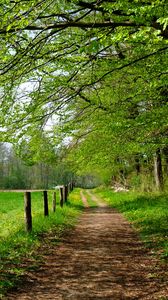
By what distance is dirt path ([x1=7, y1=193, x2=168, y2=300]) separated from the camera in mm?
6892

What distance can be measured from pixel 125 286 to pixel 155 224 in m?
7.57

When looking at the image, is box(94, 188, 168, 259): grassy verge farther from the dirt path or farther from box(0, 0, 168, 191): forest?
box(0, 0, 168, 191): forest

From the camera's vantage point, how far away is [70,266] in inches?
356

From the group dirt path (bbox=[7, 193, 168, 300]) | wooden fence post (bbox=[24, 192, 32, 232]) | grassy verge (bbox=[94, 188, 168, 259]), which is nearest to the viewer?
dirt path (bbox=[7, 193, 168, 300])

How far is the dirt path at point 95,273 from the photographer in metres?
6.89

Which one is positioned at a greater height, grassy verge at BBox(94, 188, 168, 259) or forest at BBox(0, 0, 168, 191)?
forest at BBox(0, 0, 168, 191)

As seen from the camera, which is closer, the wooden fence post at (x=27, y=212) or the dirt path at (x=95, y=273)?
A: the dirt path at (x=95, y=273)

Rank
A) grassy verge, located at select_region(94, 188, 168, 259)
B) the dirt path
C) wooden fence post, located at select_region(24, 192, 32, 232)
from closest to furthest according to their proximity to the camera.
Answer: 1. the dirt path
2. grassy verge, located at select_region(94, 188, 168, 259)
3. wooden fence post, located at select_region(24, 192, 32, 232)

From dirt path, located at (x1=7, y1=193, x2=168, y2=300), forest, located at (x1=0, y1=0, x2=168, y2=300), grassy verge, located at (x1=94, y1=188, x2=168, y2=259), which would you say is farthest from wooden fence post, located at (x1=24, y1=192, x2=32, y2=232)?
grassy verge, located at (x1=94, y1=188, x2=168, y2=259)

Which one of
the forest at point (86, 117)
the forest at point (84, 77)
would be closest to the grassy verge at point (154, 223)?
the forest at point (86, 117)

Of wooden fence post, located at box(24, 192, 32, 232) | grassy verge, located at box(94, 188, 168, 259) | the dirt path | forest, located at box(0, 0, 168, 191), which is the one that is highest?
forest, located at box(0, 0, 168, 191)

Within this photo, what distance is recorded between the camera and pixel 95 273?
27.5 ft

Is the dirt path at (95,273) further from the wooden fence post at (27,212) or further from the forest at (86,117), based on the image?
the wooden fence post at (27,212)

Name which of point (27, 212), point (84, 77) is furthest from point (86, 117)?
point (27, 212)
